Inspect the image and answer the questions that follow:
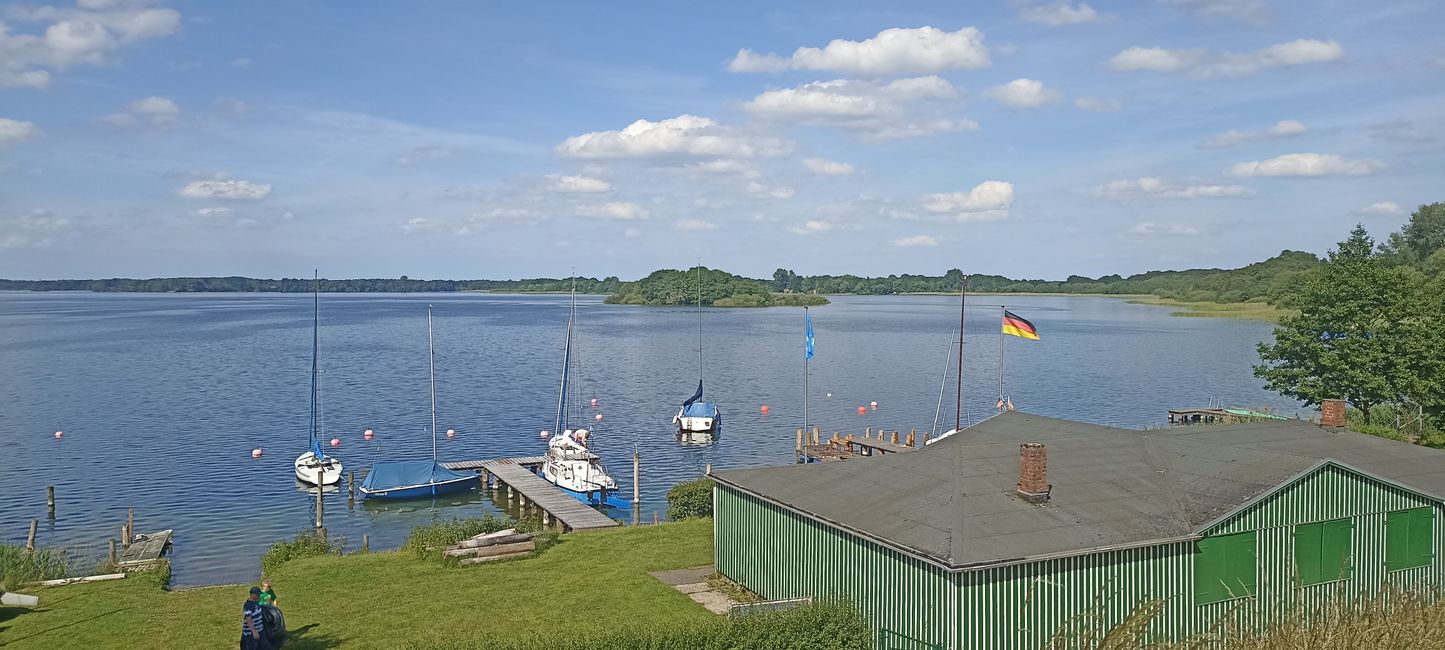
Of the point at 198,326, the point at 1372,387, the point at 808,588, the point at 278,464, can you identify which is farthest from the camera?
the point at 198,326

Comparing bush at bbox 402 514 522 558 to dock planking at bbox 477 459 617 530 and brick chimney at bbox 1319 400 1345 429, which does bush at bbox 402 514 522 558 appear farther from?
brick chimney at bbox 1319 400 1345 429

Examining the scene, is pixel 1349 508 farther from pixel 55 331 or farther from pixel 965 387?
pixel 55 331

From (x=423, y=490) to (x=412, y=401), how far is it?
103ft

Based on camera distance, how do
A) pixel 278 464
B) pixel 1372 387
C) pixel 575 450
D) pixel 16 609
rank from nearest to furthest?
pixel 16 609 → pixel 1372 387 → pixel 575 450 → pixel 278 464

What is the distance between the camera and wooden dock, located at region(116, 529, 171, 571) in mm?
31562

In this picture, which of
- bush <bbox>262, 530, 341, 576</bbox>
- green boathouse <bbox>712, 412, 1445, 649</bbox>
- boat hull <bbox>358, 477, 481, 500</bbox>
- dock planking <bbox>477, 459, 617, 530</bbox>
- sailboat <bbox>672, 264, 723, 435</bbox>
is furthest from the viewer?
sailboat <bbox>672, 264, 723, 435</bbox>

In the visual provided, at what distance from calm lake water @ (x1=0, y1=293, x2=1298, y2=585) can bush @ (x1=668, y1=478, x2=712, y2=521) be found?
751 cm

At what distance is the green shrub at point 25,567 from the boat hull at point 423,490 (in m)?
16.8

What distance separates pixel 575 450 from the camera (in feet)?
167

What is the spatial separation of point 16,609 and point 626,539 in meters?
15.4

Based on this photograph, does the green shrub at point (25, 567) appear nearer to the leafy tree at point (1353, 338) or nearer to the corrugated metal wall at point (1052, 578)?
the corrugated metal wall at point (1052, 578)

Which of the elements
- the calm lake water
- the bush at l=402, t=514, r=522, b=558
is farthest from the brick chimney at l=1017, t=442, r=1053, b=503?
the calm lake water

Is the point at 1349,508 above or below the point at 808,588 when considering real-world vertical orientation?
above

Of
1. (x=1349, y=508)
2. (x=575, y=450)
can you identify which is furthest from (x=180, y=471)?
(x=1349, y=508)
